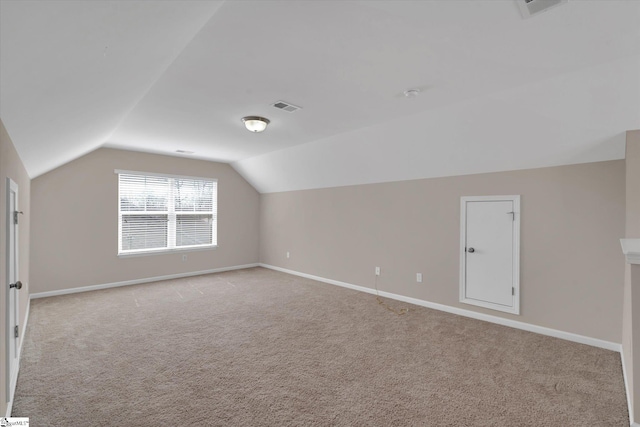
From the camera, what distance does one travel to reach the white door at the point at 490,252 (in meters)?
3.81

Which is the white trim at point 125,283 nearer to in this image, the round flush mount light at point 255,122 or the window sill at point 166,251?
the window sill at point 166,251

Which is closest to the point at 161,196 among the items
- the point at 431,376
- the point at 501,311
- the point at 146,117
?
the point at 146,117

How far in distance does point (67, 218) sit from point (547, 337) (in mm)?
7107

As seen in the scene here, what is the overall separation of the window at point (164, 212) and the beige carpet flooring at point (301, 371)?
181 centimetres

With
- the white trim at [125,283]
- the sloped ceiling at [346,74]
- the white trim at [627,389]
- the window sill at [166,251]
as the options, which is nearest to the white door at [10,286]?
the sloped ceiling at [346,74]

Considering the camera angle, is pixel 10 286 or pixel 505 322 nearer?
pixel 10 286

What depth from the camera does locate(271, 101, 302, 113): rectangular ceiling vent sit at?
3289mm

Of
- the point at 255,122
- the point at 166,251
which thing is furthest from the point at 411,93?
the point at 166,251

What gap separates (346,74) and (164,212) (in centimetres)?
520

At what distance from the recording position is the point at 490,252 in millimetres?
4012

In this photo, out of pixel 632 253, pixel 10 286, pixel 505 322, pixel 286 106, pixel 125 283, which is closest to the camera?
pixel 632 253

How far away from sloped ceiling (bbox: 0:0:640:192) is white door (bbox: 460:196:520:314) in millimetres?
497

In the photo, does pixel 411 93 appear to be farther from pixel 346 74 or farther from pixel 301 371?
pixel 301 371

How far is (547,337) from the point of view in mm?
3480
